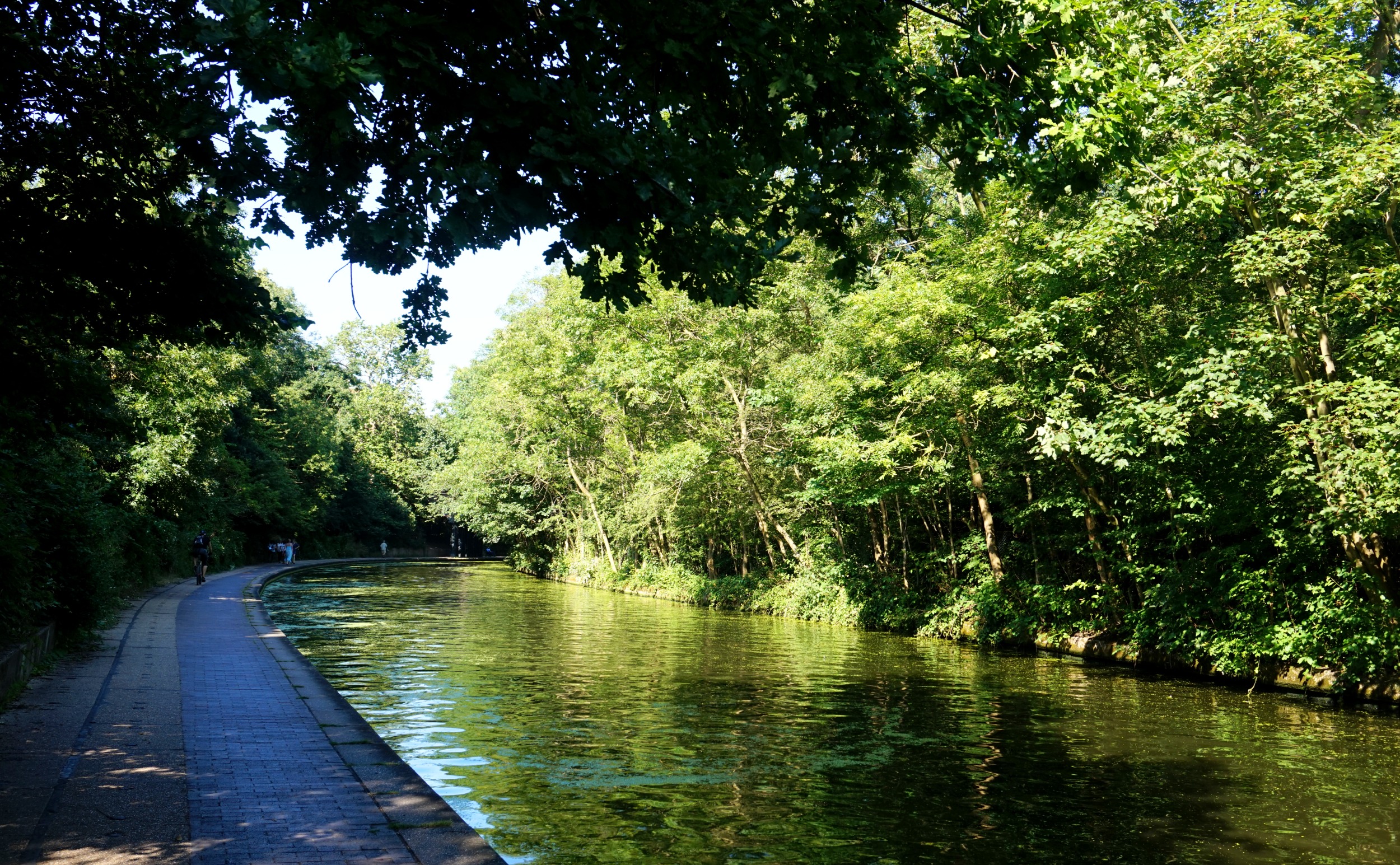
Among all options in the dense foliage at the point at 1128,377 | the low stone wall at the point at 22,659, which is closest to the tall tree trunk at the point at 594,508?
the dense foliage at the point at 1128,377

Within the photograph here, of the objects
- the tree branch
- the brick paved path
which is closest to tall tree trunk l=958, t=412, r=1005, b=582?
the brick paved path

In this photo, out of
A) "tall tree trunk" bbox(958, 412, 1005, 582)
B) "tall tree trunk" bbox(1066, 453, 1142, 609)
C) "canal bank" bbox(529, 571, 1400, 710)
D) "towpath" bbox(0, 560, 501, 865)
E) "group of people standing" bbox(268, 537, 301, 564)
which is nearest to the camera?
"towpath" bbox(0, 560, 501, 865)

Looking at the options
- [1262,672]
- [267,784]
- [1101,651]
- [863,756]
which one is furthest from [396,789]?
[1101,651]

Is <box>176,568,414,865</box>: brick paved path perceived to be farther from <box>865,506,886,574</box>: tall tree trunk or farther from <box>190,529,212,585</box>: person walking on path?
<box>190,529,212,585</box>: person walking on path

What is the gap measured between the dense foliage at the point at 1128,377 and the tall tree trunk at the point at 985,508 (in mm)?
106

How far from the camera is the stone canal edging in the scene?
5355 mm

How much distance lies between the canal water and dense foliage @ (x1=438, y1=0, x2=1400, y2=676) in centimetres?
212

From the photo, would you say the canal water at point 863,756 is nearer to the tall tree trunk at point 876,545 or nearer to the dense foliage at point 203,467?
the dense foliage at point 203,467

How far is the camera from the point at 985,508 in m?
21.9

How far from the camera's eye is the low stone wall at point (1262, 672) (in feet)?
45.8

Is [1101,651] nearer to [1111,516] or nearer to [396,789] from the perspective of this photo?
[1111,516]

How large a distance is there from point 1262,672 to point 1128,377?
494 cm

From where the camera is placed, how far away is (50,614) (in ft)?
44.0

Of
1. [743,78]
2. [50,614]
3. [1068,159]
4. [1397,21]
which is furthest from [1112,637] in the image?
[50,614]
